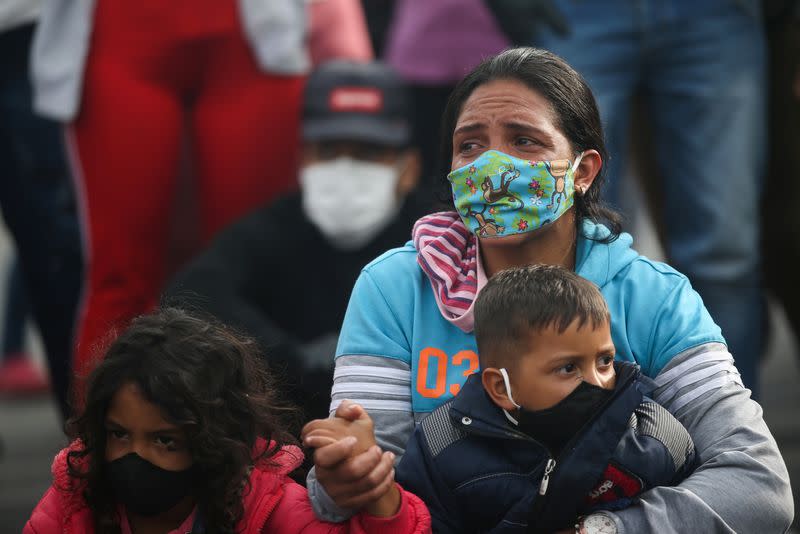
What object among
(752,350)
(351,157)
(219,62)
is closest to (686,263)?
(752,350)

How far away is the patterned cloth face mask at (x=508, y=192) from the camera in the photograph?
2922mm

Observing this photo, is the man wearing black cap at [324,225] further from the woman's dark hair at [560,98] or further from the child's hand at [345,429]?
the child's hand at [345,429]

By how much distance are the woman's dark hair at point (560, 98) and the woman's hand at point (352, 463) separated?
0.71 metres

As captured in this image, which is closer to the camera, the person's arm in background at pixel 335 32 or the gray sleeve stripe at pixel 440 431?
the gray sleeve stripe at pixel 440 431

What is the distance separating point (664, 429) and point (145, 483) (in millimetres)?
940

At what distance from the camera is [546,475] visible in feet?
8.55

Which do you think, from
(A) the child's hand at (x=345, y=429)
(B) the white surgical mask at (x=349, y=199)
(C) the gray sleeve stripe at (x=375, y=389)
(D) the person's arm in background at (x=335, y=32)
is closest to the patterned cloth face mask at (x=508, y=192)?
(C) the gray sleeve stripe at (x=375, y=389)

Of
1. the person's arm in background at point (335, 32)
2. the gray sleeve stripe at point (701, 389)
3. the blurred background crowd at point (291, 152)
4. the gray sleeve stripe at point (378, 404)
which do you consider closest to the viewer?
the gray sleeve stripe at point (701, 389)

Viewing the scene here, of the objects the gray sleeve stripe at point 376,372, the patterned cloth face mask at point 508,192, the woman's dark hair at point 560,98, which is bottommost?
the gray sleeve stripe at point 376,372

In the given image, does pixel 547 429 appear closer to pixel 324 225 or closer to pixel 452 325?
pixel 452 325

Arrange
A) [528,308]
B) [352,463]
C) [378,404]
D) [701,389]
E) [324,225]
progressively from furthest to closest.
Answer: [324,225] < [378,404] < [701,389] < [528,308] < [352,463]

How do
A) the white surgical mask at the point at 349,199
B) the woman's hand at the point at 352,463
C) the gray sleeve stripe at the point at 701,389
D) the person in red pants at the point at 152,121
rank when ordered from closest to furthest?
the woman's hand at the point at 352,463
the gray sleeve stripe at the point at 701,389
the person in red pants at the point at 152,121
the white surgical mask at the point at 349,199

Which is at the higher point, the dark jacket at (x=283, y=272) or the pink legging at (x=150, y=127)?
the pink legging at (x=150, y=127)

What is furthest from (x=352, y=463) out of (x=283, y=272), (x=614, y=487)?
(x=283, y=272)
